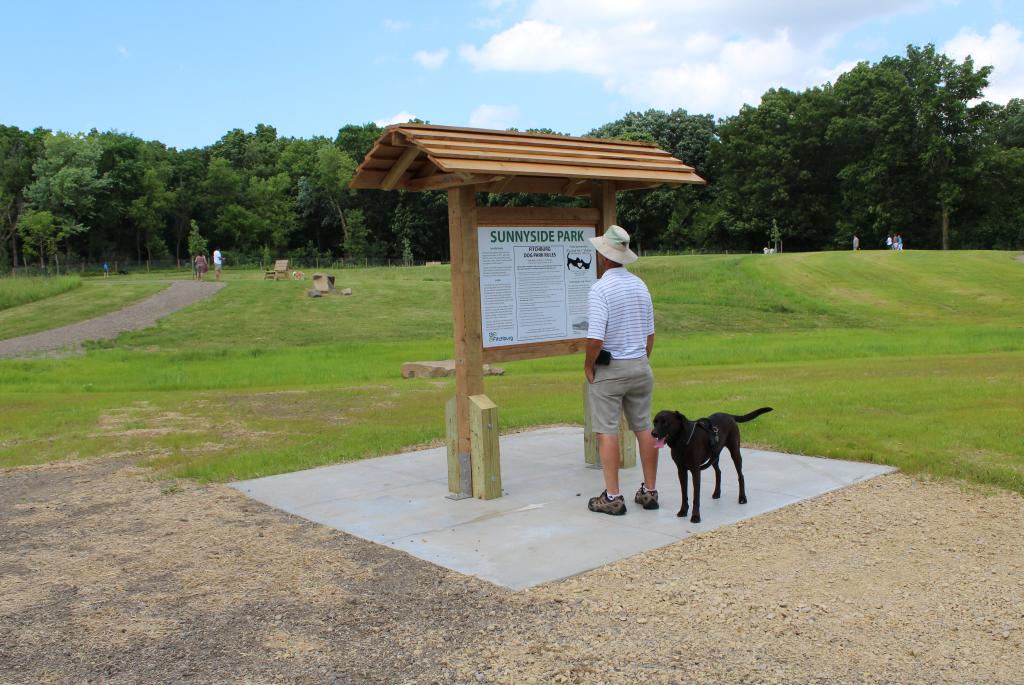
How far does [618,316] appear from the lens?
6.52 meters

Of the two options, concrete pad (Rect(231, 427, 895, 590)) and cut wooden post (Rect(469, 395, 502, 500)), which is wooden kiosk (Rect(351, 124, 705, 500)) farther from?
concrete pad (Rect(231, 427, 895, 590))

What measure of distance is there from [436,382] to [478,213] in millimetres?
9243

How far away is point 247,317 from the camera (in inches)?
1212

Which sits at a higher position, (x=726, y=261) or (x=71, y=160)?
(x=71, y=160)

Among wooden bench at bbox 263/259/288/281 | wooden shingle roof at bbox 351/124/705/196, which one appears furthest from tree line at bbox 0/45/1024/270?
wooden shingle roof at bbox 351/124/705/196

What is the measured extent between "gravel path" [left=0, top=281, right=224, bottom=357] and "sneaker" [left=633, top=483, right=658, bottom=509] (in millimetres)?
20863

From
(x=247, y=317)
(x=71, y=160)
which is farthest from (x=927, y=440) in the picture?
(x=71, y=160)

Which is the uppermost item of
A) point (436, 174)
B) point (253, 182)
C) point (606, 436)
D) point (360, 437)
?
point (253, 182)

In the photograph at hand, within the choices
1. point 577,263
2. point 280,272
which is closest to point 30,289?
point 280,272

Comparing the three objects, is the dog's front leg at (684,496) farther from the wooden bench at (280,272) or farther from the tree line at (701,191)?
the tree line at (701,191)

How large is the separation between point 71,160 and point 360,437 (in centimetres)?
7109

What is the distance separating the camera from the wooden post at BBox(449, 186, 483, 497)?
7.22 metres

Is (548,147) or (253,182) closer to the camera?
(548,147)

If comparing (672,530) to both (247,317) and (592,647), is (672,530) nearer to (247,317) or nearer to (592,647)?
(592,647)
